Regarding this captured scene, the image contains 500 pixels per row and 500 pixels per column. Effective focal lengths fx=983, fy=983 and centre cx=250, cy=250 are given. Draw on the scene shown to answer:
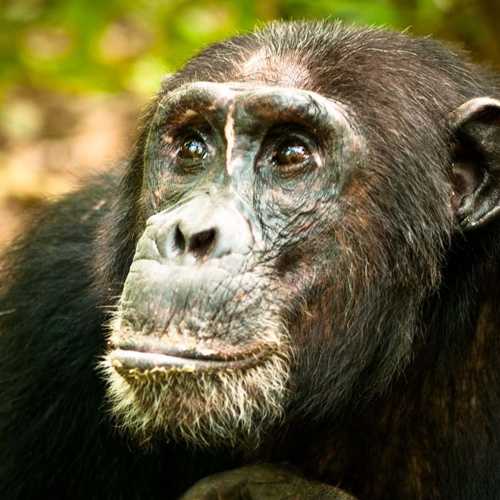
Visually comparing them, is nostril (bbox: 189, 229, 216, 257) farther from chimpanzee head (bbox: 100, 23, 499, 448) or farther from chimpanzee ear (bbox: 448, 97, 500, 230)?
chimpanzee ear (bbox: 448, 97, 500, 230)

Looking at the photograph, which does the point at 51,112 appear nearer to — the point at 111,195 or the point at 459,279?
the point at 111,195

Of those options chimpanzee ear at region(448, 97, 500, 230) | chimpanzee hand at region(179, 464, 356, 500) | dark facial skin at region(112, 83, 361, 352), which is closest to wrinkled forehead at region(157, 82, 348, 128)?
dark facial skin at region(112, 83, 361, 352)

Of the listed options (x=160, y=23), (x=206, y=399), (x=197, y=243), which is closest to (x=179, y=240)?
(x=197, y=243)

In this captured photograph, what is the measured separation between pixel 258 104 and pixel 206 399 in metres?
1.57

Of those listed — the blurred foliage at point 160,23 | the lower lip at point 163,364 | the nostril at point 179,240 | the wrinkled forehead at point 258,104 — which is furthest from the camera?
the blurred foliage at point 160,23

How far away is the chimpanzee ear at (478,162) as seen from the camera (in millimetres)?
5453

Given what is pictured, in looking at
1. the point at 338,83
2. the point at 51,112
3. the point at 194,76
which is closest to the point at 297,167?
→ the point at 338,83

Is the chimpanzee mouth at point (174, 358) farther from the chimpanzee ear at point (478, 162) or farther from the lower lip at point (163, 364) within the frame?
the chimpanzee ear at point (478, 162)

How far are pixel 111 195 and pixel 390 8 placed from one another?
3475 mm

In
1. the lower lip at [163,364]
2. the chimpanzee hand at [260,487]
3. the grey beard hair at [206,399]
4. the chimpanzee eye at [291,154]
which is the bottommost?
the chimpanzee hand at [260,487]

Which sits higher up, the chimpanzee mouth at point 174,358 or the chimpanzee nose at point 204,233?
the chimpanzee nose at point 204,233

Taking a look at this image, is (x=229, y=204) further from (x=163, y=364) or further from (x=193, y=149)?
(x=163, y=364)

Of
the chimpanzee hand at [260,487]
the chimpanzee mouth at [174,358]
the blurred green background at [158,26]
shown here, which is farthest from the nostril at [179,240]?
the blurred green background at [158,26]

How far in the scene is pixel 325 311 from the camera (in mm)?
5336
